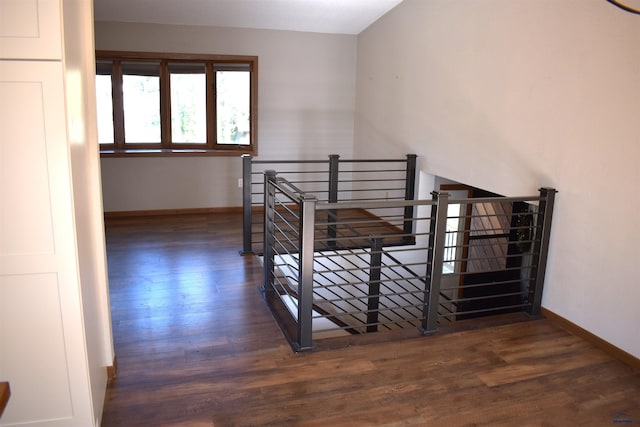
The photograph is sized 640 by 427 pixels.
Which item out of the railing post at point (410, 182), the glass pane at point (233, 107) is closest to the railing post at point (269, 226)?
the railing post at point (410, 182)

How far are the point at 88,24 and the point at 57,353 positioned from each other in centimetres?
142

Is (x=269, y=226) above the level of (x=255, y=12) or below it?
below

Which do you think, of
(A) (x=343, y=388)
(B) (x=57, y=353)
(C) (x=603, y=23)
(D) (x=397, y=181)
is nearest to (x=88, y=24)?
(B) (x=57, y=353)

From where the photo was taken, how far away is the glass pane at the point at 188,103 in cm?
617

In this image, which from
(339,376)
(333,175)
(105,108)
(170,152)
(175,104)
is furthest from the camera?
(175,104)

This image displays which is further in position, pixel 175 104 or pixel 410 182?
pixel 175 104

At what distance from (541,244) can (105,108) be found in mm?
5101

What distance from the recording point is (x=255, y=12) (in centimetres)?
538

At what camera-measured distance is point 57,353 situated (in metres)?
1.96

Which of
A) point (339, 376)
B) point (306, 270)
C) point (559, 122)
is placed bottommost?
point (339, 376)

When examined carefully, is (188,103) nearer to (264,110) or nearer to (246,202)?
(264,110)

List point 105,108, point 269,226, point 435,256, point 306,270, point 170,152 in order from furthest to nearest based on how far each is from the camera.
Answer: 1. point 170,152
2. point 105,108
3. point 269,226
4. point 435,256
5. point 306,270

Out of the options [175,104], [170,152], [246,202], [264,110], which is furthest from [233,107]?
[246,202]

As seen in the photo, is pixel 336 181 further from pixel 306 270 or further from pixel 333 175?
pixel 306 270
